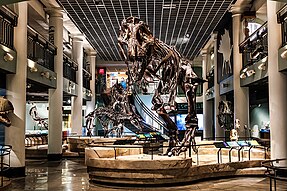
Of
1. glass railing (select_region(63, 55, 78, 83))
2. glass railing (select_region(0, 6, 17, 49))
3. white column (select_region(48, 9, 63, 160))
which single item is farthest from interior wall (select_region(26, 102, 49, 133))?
glass railing (select_region(0, 6, 17, 49))

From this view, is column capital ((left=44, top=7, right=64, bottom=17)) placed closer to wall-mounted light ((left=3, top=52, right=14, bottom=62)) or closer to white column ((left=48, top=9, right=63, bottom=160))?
white column ((left=48, top=9, right=63, bottom=160))

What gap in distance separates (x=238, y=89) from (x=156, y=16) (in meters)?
4.64

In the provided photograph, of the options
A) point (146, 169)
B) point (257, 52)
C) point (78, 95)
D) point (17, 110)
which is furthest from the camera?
point (78, 95)

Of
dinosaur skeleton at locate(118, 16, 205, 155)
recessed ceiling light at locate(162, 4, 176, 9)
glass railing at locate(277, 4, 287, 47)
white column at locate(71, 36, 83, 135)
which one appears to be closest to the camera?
dinosaur skeleton at locate(118, 16, 205, 155)

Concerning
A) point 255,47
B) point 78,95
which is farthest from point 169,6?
point 78,95

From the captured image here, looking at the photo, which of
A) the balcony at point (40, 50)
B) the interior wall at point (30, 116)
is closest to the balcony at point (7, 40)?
the balcony at point (40, 50)

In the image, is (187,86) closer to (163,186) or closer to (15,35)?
(163,186)

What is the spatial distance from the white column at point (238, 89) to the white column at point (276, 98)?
4847 millimetres

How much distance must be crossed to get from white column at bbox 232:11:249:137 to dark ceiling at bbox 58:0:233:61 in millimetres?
892

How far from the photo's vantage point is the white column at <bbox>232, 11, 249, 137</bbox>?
1577 cm

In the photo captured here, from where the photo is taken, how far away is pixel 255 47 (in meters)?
14.1

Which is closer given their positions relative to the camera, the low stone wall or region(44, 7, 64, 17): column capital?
the low stone wall

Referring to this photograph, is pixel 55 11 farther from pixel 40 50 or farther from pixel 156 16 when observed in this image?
pixel 156 16

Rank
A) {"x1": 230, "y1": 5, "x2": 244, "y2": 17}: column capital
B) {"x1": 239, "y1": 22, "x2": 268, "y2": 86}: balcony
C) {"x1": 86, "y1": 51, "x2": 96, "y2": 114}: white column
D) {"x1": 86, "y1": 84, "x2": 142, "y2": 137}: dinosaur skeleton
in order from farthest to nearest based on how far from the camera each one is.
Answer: {"x1": 86, "y1": 51, "x2": 96, "y2": 114}: white column
{"x1": 86, "y1": 84, "x2": 142, "y2": 137}: dinosaur skeleton
{"x1": 230, "y1": 5, "x2": 244, "y2": 17}: column capital
{"x1": 239, "y1": 22, "x2": 268, "y2": 86}: balcony
